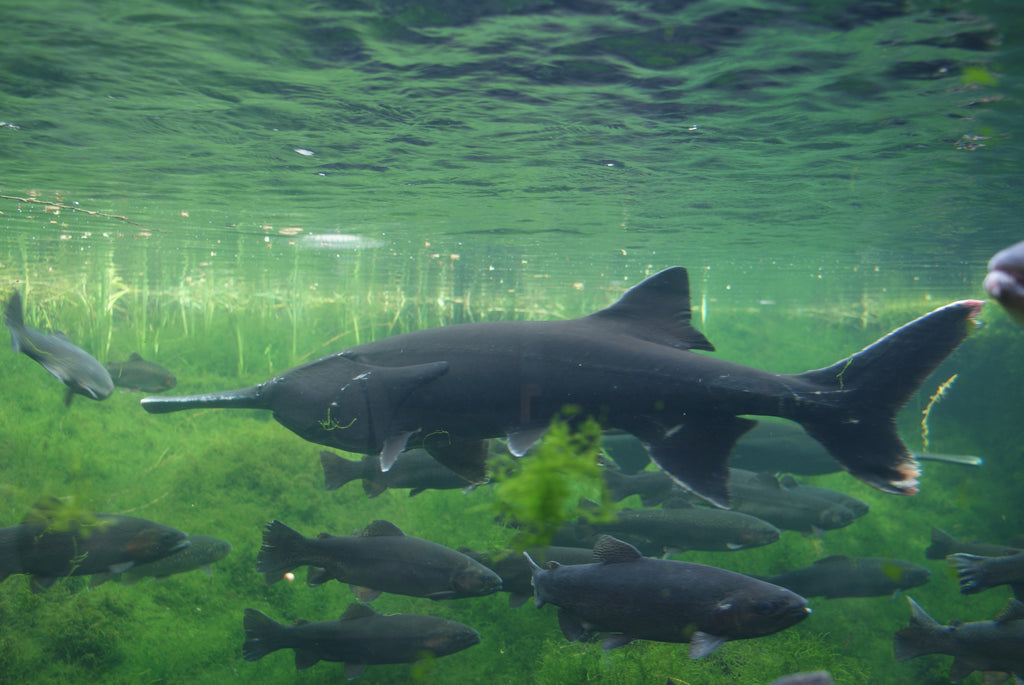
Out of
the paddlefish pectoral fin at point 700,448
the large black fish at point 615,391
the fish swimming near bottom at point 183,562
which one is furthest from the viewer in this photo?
the fish swimming near bottom at point 183,562

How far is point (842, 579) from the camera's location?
765cm

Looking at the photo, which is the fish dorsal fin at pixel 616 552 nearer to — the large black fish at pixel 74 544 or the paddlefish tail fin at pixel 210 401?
the paddlefish tail fin at pixel 210 401

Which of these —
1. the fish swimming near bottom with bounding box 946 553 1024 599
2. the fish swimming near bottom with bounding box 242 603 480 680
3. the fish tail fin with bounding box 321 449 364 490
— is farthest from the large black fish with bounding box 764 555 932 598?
the fish tail fin with bounding box 321 449 364 490

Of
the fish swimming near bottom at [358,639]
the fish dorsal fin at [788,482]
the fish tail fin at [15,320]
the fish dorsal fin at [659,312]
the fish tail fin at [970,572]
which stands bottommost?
the fish swimming near bottom at [358,639]

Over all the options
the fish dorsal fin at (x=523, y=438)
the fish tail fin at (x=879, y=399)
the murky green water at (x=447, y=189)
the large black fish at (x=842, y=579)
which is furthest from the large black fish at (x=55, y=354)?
the large black fish at (x=842, y=579)

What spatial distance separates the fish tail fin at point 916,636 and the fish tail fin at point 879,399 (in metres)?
3.94

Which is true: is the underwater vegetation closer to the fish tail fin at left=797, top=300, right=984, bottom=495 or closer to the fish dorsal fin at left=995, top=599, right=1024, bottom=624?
the fish tail fin at left=797, top=300, right=984, bottom=495

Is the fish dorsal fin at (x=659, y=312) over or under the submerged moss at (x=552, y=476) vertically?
over

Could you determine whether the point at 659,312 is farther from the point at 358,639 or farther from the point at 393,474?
the point at 358,639

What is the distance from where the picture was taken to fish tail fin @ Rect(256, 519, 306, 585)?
5.39 metres

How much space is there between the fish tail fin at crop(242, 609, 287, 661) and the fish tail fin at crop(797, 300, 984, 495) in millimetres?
5593

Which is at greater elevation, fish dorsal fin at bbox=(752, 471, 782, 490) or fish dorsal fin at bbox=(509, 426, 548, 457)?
fish dorsal fin at bbox=(509, 426, 548, 457)

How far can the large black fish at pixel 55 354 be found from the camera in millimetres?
7238

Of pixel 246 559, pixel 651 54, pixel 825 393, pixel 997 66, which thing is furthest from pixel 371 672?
pixel 997 66
